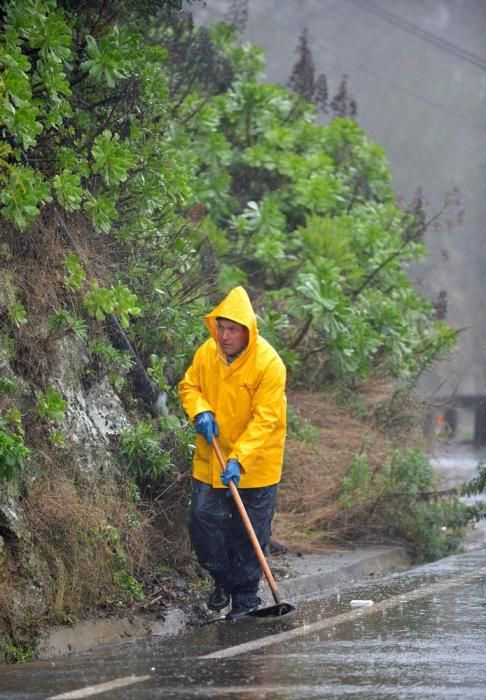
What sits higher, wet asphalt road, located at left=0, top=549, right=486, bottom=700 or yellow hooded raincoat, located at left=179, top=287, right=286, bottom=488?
yellow hooded raincoat, located at left=179, top=287, right=286, bottom=488

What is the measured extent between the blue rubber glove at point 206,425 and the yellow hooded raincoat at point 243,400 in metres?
0.05

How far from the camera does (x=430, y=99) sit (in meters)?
32.1

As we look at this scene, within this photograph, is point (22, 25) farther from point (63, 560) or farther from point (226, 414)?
point (63, 560)

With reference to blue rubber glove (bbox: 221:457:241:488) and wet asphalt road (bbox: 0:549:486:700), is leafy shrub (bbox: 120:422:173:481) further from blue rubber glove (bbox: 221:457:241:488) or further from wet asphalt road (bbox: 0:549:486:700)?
wet asphalt road (bbox: 0:549:486:700)

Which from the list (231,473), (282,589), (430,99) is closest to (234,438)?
(231,473)

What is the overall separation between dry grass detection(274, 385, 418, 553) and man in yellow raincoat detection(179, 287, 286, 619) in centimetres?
207

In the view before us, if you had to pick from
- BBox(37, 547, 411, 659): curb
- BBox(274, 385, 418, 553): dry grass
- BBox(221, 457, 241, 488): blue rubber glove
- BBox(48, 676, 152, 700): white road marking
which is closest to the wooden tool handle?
BBox(221, 457, 241, 488): blue rubber glove

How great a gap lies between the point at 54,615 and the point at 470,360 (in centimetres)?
2172

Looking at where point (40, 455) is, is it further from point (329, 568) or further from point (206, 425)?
point (329, 568)

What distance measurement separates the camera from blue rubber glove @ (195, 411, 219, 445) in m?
7.38

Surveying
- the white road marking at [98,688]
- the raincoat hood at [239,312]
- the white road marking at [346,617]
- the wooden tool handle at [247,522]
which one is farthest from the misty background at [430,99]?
the white road marking at [98,688]

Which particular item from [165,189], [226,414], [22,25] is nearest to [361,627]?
[226,414]

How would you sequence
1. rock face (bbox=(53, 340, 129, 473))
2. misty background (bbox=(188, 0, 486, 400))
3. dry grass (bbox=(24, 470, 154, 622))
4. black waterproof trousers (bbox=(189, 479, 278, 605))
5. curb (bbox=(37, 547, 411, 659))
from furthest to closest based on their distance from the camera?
1. misty background (bbox=(188, 0, 486, 400))
2. rock face (bbox=(53, 340, 129, 473))
3. black waterproof trousers (bbox=(189, 479, 278, 605))
4. dry grass (bbox=(24, 470, 154, 622))
5. curb (bbox=(37, 547, 411, 659))

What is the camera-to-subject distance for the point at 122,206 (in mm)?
8750
